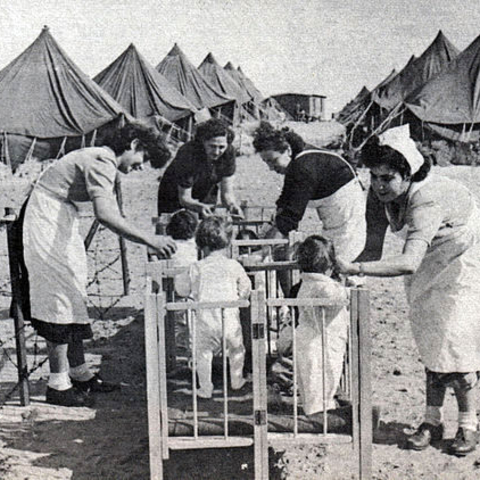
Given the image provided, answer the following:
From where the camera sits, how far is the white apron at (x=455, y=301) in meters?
2.62

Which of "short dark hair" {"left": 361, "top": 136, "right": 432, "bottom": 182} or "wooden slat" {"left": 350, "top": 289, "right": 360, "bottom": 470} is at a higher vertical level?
"short dark hair" {"left": 361, "top": 136, "right": 432, "bottom": 182}

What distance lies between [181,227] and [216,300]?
151 cm

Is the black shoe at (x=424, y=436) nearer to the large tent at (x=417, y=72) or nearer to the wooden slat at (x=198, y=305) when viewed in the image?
the wooden slat at (x=198, y=305)

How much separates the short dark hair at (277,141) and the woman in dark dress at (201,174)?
1.75ft

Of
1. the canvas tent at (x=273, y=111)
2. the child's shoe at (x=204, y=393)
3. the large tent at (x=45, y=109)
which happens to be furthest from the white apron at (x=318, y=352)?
the canvas tent at (x=273, y=111)

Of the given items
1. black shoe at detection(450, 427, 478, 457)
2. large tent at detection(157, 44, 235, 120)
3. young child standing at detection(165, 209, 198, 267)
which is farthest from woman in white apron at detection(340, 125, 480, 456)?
large tent at detection(157, 44, 235, 120)

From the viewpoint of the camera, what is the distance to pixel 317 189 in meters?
3.72

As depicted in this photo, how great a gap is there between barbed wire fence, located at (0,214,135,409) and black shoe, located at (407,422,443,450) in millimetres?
1897

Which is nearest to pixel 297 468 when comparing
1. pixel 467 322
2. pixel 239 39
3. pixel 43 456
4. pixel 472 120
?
pixel 467 322

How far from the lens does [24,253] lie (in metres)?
3.29

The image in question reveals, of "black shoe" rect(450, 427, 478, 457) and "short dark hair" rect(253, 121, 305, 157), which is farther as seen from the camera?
"short dark hair" rect(253, 121, 305, 157)

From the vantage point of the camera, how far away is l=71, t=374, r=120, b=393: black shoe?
11.4 feet

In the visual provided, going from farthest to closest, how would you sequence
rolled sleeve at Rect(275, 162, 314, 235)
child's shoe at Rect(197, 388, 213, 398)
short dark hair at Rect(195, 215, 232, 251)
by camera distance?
rolled sleeve at Rect(275, 162, 314, 235)
short dark hair at Rect(195, 215, 232, 251)
child's shoe at Rect(197, 388, 213, 398)

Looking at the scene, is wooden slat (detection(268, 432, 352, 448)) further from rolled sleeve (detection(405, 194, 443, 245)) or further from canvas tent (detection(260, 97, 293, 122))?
canvas tent (detection(260, 97, 293, 122))
